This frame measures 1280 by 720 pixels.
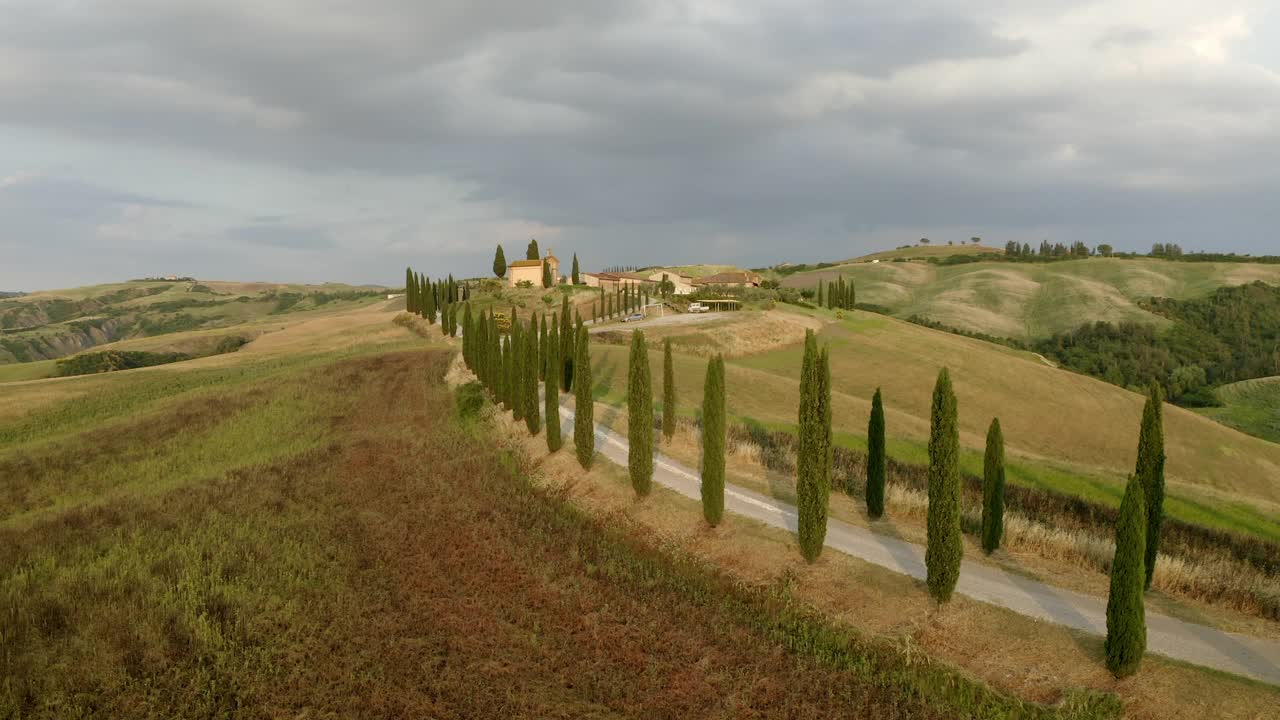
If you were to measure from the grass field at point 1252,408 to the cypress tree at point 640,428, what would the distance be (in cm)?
7601

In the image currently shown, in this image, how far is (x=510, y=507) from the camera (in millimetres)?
21922

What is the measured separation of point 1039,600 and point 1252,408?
289 feet

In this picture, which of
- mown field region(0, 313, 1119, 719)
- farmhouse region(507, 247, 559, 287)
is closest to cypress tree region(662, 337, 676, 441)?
mown field region(0, 313, 1119, 719)

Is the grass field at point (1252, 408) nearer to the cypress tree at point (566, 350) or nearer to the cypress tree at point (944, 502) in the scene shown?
the cypress tree at point (566, 350)

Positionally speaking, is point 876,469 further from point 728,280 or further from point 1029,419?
point 728,280

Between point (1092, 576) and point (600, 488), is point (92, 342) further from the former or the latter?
point (1092, 576)

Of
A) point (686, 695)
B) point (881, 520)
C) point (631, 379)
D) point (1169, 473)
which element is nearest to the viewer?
point (686, 695)

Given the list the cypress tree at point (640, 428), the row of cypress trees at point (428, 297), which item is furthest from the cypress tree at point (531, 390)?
the row of cypress trees at point (428, 297)

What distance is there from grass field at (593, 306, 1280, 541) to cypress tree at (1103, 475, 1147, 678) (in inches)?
758

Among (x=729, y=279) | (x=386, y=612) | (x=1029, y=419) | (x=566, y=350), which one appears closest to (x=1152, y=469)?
(x=386, y=612)

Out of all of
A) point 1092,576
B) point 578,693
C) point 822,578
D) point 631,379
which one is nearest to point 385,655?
point 578,693

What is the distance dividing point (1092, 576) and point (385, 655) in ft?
60.3

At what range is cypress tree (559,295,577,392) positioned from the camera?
120 ft

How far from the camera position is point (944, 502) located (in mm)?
15086
